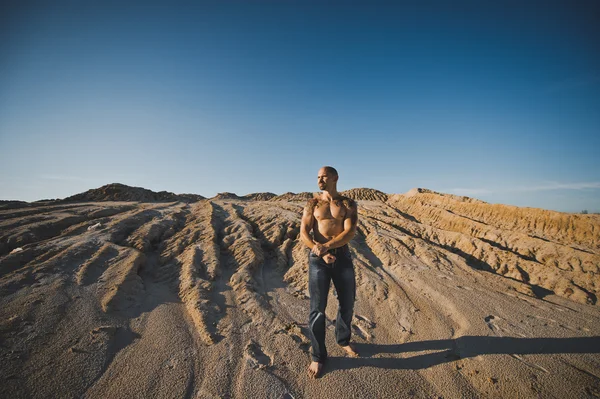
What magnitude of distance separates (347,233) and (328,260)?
0.39m

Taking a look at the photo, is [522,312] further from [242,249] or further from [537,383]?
[242,249]

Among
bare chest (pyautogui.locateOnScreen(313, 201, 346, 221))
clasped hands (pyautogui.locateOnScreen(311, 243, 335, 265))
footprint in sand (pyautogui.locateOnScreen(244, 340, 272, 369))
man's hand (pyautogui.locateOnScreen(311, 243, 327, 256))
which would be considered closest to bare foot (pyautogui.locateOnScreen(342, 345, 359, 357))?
footprint in sand (pyautogui.locateOnScreen(244, 340, 272, 369))

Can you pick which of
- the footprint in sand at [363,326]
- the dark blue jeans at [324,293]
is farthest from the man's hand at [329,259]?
the footprint in sand at [363,326]

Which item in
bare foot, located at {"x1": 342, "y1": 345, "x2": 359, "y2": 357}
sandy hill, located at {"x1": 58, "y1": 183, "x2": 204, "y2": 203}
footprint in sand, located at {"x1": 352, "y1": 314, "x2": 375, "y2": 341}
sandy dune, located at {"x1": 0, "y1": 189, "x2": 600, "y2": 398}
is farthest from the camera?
sandy hill, located at {"x1": 58, "y1": 183, "x2": 204, "y2": 203}

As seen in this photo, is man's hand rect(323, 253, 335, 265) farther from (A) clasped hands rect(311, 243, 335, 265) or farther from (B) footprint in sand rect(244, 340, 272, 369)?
(B) footprint in sand rect(244, 340, 272, 369)

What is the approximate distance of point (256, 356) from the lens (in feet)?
9.79

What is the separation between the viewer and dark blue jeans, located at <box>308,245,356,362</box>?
283 cm

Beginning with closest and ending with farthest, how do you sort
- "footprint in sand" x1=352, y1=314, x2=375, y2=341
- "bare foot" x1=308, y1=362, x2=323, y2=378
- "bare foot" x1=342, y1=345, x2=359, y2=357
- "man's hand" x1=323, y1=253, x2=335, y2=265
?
"bare foot" x1=308, y1=362, x2=323, y2=378
"man's hand" x1=323, y1=253, x2=335, y2=265
"bare foot" x1=342, y1=345, x2=359, y2=357
"footprint in sand" x1=352, y1=314, x2=375, y2=341

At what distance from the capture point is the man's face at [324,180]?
307 centimetres

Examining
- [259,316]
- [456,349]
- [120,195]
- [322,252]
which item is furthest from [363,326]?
[120,195]

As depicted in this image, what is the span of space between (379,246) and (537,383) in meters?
4.10

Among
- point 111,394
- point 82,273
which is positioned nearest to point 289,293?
point 111,394

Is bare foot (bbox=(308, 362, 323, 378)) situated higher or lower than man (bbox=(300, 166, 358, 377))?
lower

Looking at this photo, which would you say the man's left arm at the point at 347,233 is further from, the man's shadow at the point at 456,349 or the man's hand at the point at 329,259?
the man's shadow at the point at 456,349
